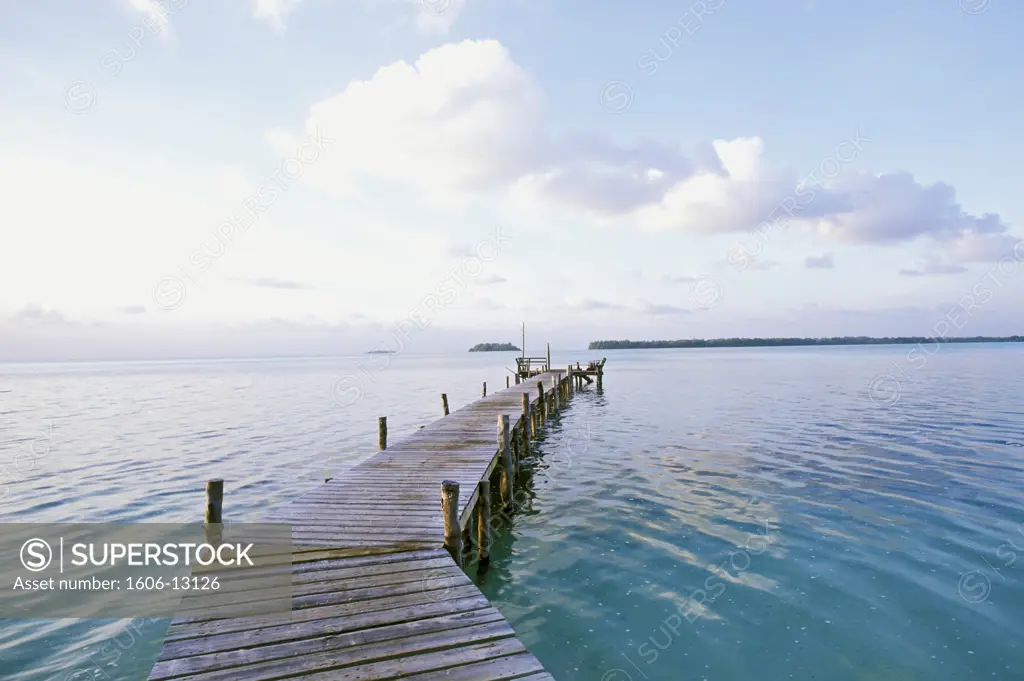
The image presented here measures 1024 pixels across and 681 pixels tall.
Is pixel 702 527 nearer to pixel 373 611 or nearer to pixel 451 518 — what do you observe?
pixel 451 518

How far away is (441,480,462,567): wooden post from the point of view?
731cm

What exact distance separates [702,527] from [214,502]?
29.5 feet

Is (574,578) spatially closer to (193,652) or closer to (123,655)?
(193,652)

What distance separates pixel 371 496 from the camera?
948 cm

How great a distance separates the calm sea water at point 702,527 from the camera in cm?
665

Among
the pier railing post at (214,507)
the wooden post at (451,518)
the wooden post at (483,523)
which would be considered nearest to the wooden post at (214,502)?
the pier railing post at (214,507)

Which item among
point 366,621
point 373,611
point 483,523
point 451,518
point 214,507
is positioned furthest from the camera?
point 483,523

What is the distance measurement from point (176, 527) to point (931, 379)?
53.1m

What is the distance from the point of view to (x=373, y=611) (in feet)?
17.6

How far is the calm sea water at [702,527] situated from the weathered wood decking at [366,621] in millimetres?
1740

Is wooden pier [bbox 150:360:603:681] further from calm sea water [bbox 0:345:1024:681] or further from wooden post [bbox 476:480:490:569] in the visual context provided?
calm sea water [bbox 0:345:1024:681]

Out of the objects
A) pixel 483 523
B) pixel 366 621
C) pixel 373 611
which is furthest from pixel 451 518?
pixel 483 523

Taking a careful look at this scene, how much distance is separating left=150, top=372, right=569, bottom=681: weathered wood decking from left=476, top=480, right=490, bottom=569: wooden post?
976 mm

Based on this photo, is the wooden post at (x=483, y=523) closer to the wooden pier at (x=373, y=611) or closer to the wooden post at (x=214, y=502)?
the wooden pier at (x=373, y=611)
